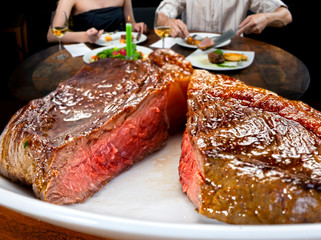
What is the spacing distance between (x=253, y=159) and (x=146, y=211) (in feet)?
1.49

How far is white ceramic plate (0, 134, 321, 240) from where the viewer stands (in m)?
0.71

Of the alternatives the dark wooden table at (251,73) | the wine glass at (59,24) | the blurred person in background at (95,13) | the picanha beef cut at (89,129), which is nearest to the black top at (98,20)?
the blurred person in background at (95,13)

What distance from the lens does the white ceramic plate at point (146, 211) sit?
0.71 metres

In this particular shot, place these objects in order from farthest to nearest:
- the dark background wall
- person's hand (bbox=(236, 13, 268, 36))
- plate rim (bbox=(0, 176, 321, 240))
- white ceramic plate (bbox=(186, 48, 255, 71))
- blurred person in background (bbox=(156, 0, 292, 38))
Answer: the dark background wall, blurred person in background (bbox=(156, 0, 292, 38)), person's hand (bbox=(236, 13, 268, 36)), white ceramic plate (bbox=(186, 48, 255, 71)), plate rim (bbox=(0, 176, 321, 240))

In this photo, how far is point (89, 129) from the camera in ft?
4.34

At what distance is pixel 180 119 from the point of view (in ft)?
6.15

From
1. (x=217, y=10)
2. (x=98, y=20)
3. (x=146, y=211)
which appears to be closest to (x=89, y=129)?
(x=146, y=211)

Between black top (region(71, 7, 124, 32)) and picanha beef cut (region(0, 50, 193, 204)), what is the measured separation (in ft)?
12.1

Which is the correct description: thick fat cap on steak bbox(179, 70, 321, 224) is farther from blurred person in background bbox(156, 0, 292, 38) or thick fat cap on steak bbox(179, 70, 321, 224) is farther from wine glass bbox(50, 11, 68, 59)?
blurred person in background bbox(156, 0, 292, 38)

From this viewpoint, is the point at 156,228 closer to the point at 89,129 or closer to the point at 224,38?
the point at 89,129

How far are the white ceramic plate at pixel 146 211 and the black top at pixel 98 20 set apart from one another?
4.06 metres

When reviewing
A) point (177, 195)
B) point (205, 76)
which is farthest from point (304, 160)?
point (205, 76)

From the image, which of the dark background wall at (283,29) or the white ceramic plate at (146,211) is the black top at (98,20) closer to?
the dark background wall at (283,29)

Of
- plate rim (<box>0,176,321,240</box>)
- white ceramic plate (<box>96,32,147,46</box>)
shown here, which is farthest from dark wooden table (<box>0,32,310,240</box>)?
plate rim (<box>0,176,321,240</box>)
